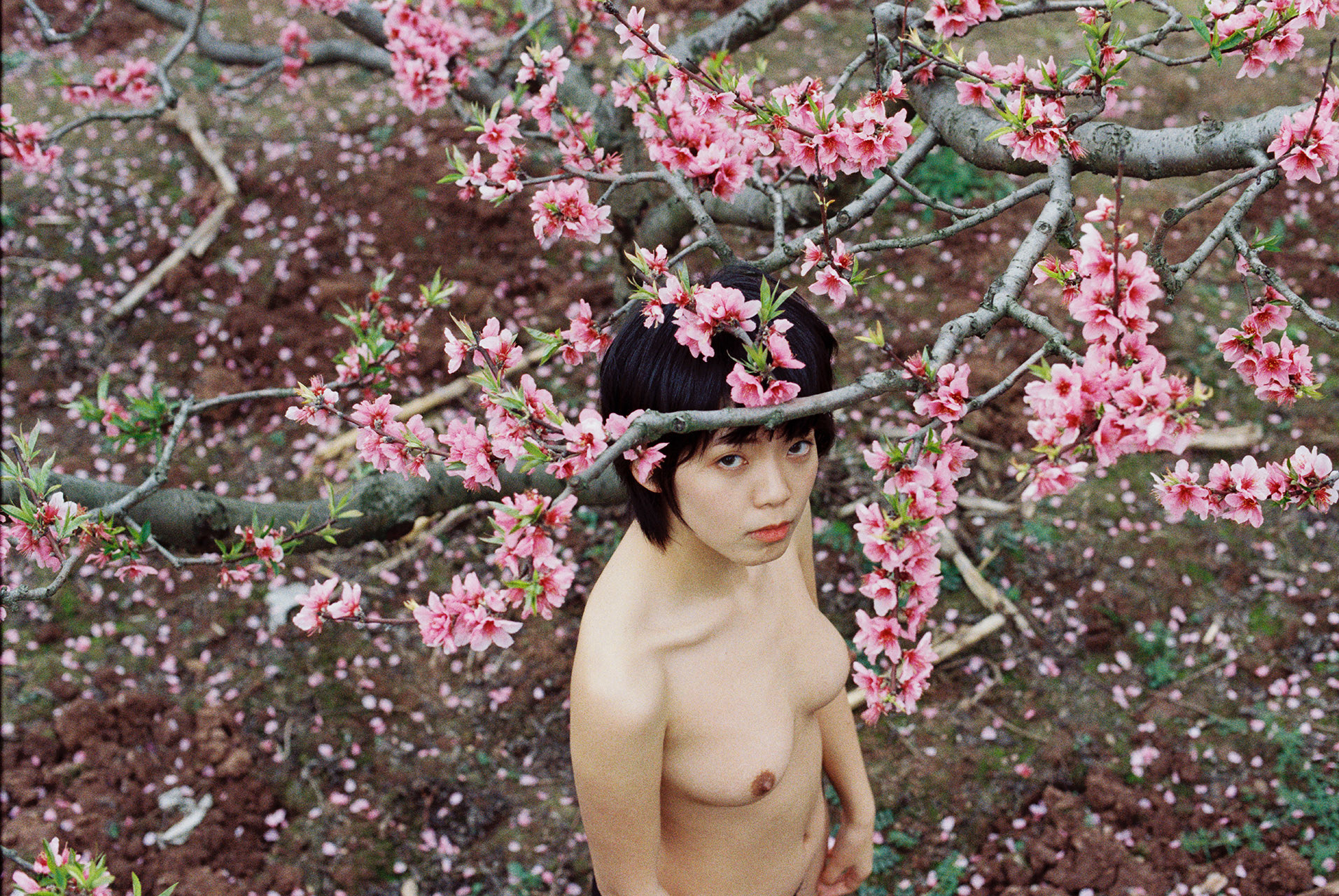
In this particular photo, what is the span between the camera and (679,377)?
200 centimetres

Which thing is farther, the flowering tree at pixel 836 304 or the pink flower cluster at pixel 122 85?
the pink flower cluster at pixel 122 85

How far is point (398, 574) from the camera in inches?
209

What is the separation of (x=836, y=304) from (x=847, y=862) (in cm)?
154

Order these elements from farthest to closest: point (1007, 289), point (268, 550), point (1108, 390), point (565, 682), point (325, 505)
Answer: point (565, 682) < point (325, 505) < point (268, 550) < point (1007, 289) < point (1108, 390)

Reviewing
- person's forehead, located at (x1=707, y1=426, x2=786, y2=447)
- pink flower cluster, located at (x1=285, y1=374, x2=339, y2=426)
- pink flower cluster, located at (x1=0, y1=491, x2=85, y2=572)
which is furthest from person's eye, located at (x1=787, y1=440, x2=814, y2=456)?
pink flower cluster, located at (x1=0, y1=491, x2=85, y2=572)

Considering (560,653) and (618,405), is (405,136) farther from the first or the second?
(618,405)

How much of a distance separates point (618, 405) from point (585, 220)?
740 mm

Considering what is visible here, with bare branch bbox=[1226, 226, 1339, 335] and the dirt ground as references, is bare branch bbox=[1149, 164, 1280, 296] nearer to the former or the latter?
bare branch bbox=[1226, 226, 1339, 335]

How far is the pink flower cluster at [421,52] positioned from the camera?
12.1ft

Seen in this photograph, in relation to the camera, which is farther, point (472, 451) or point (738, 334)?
point (472, 451)

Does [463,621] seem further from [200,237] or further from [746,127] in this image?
[200,237]

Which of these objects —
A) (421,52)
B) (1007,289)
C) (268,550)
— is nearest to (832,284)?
(1007,289)

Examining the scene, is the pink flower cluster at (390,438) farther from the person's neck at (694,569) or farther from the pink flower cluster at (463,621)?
Answer: the person's neck at (694,569)

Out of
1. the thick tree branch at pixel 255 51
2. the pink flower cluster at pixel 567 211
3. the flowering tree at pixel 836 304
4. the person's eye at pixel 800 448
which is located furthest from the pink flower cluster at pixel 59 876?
the thick tree branch at pixel 255 51
